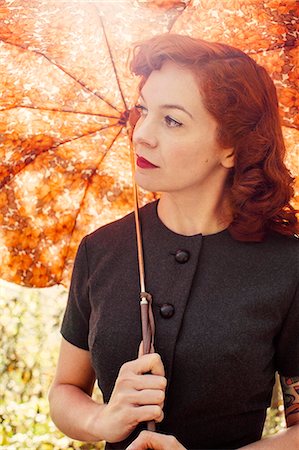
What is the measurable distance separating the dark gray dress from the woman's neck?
37mm

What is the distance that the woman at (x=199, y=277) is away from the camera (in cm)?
221

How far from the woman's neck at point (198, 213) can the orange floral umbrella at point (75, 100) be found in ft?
1.08

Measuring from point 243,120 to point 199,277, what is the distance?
49cm

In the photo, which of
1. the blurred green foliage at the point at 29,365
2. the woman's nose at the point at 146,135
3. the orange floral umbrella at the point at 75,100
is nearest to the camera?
the woman's nose at the point at 146,135

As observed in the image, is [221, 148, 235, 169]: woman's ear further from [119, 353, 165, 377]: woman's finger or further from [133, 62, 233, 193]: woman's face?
[119, 353, 165, 377]: woman's finger

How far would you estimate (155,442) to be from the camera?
2.09m

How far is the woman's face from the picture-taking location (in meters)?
2.20

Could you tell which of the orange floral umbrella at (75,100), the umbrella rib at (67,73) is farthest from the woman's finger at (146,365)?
the umbrella rib at (67,73)

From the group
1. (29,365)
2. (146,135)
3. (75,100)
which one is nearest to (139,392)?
(146,135)

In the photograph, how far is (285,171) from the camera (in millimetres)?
2398

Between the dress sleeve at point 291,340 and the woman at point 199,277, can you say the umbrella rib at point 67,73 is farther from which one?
the dress sleeve at point 291,340

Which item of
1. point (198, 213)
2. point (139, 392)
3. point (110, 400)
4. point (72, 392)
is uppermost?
point (198, 213)

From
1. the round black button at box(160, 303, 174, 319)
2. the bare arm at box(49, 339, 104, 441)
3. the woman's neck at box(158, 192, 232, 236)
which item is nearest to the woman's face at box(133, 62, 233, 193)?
the woman's neck at box(158, 192, 232, 236)

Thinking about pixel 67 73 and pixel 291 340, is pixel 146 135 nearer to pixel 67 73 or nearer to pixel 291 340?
pixel 67 73
